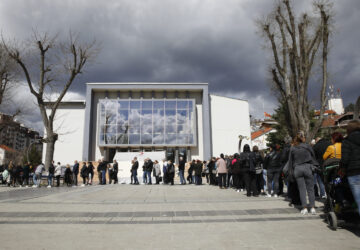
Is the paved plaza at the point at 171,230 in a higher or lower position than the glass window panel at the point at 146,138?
lower

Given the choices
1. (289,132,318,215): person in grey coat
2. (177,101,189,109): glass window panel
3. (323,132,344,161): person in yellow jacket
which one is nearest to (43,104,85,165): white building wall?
(177,101,189,109): glass window panel

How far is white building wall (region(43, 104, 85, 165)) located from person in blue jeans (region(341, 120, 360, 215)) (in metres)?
41.5

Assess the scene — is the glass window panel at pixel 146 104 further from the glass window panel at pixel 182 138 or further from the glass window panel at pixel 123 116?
the glass window panel at pixel 182 138

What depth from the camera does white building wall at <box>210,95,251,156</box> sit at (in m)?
42.9

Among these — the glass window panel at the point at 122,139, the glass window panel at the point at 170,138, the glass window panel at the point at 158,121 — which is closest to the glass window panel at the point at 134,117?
the glass window panel at the point at 122,139

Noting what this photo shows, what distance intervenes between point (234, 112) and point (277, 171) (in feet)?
119

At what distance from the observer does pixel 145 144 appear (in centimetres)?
4031

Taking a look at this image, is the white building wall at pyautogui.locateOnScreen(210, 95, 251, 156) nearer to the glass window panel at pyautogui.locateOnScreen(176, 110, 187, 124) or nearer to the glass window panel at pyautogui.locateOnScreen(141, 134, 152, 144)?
the glass window panel at pyautogui.locateOnScreen(176, 110, 187, 124)

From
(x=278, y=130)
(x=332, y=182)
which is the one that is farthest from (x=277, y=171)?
(x=278, y=130)

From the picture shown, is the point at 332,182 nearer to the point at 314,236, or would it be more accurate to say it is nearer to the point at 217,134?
the point at 314,236

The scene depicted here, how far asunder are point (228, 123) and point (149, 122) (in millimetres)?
12935

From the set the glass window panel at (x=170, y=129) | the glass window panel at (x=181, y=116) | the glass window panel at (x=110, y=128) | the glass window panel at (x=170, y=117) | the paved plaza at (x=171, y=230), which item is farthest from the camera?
the glass window panel at (x=181, y=116)

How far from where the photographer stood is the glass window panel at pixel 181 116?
41500 mm

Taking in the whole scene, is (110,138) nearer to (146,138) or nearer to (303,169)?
(146,138)
